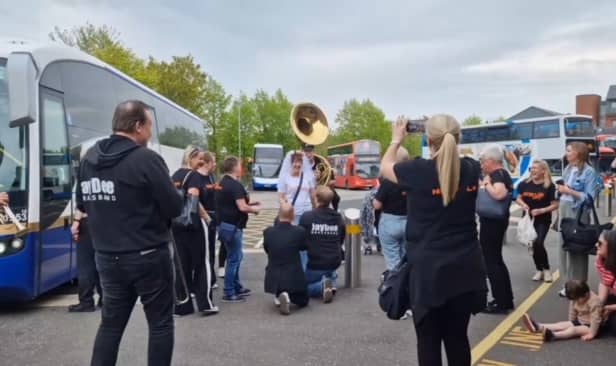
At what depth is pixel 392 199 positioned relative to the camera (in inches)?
241

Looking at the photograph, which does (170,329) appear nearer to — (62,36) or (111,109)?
(111,109)

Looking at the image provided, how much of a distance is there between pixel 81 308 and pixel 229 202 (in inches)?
78.9

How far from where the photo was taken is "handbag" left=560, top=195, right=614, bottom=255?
19.3 feet

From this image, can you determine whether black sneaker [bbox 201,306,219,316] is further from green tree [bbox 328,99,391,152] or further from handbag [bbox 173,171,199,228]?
green tree [bbox 328,99,391,152]

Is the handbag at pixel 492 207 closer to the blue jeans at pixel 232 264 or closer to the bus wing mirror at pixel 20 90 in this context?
the blue jeans at pixel 232 264

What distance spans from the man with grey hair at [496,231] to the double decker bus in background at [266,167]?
1294 inches

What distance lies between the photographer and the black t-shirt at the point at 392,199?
6.05 meters

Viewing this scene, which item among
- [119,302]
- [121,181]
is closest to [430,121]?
[121,181]

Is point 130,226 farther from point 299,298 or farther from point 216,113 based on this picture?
point 216,113

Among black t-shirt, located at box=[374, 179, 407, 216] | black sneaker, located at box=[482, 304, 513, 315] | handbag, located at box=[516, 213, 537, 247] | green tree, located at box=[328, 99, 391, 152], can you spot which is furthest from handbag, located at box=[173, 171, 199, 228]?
green tree, located at box=[328, 99, 391, 152]

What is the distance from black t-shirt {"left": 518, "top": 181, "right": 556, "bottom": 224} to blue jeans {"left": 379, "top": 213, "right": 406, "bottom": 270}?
6.90 feet

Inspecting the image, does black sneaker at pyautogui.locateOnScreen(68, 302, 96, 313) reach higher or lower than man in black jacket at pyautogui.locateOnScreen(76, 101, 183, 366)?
lower

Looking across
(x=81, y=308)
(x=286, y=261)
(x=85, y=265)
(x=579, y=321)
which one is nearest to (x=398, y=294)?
(x=579, y=321)

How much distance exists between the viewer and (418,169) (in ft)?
9.89
